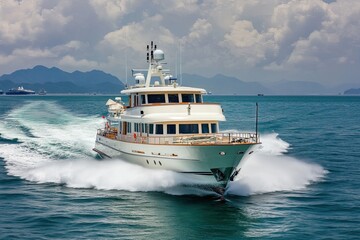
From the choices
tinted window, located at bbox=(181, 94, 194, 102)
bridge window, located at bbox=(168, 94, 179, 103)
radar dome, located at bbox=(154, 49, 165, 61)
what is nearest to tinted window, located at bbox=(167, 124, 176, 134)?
bridge window, located at bbox=(168, 94, 179, 103)

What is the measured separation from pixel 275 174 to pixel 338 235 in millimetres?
9804

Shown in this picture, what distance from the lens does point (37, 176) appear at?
30.0 metres

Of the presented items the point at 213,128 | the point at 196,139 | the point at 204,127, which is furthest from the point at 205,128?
the point at 196,139

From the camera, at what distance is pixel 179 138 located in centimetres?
2562

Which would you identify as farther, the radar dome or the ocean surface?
the radar dome

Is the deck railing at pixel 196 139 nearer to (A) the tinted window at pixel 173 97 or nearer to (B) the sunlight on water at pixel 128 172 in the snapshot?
(B) the sunlight on water at pixel 128 172

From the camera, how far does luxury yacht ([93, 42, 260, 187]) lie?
2398 centimetres

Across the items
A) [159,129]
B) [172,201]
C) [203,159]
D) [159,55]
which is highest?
[159,55]

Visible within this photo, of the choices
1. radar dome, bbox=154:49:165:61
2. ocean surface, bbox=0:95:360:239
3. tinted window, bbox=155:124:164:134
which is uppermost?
radar dome, bbox=154:49:165:61

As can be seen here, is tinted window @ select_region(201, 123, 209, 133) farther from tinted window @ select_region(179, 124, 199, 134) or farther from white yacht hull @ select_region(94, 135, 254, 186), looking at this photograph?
white yacht hull @ select_region(94, 135, 254, 186)

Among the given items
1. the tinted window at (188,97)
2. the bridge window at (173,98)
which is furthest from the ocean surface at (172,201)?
the tinted window at (188,97)

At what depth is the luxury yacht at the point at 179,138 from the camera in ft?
78.7

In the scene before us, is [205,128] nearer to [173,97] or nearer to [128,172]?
[173,97]

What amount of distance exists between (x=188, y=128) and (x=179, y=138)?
4.52 ft
